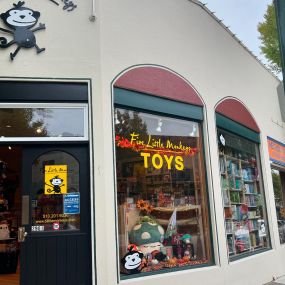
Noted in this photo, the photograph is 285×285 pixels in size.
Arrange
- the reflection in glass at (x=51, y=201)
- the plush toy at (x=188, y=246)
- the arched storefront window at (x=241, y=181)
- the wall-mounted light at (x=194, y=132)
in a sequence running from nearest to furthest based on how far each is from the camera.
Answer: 1. the reflection in glass at (x=51, y=201)
2. the plush toy at (x=188, y=246)
3. the wall-mounted light at (x=194, y=132)
4. the arched storefront window at (x=241, y=181)

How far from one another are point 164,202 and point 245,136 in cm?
340

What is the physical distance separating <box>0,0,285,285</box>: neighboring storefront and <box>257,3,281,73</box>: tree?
370 inches

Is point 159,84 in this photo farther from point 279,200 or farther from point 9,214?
point 279,200

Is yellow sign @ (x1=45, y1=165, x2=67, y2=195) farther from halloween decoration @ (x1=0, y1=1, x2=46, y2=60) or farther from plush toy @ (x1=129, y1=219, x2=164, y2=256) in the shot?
halloween decoration @ (x1=0, y1=1, x2=46, y2=60)

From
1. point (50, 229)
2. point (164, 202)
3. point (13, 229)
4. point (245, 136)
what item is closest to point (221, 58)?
point (245, 136)

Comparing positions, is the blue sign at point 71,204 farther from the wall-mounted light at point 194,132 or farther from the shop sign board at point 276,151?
the shop sign board at point 276,151

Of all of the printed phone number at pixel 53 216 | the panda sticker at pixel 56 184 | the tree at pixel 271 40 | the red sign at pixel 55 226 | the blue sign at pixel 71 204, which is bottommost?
the red sign at pixel 55 226

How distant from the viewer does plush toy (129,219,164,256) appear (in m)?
6.43

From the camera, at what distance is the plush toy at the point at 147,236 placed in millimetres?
6432

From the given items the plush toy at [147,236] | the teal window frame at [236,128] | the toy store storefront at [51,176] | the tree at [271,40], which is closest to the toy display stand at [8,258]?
the toy store storefront at [51,176]

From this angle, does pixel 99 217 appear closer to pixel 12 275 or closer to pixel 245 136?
pixel 12 275

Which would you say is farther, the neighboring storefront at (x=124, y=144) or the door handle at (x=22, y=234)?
the neighboring storefront at (x=124, y=144)

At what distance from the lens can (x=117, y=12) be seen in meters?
6.61

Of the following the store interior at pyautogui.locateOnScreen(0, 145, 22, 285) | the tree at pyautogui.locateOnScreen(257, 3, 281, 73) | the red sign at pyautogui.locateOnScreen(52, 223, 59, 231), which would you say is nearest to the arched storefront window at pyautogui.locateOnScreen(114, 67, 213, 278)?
the red sign at pyautogui.locateOnScreen(52, 223, 59, 231)
